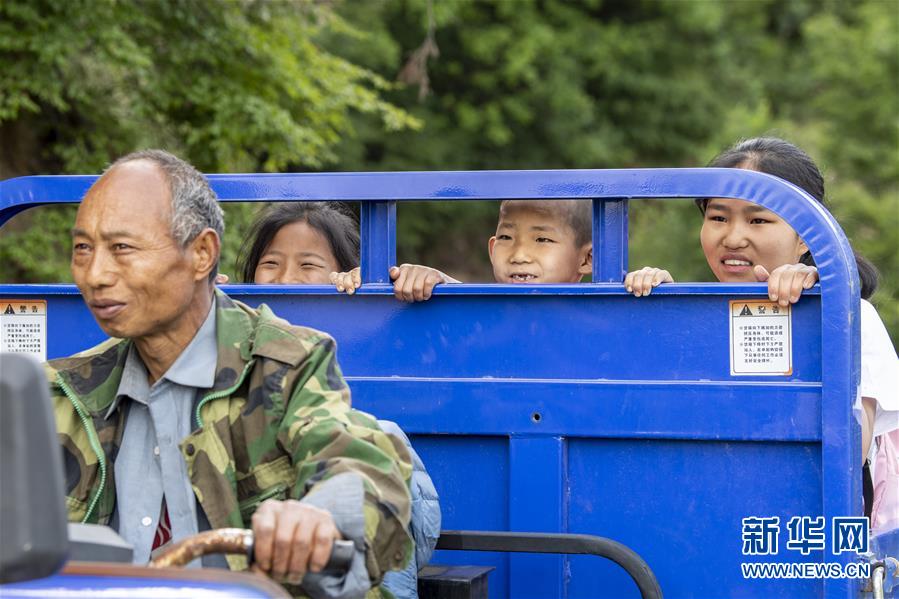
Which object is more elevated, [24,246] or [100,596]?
[24,246]

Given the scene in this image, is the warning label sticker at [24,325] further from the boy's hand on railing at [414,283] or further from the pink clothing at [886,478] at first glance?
the pink clothing at [886,478]

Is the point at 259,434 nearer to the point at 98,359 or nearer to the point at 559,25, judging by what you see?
the point at 98,359

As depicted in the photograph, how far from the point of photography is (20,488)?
1669 millimetres

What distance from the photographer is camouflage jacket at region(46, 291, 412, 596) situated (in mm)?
2596

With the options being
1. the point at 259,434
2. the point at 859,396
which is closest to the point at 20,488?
the point at 259,434

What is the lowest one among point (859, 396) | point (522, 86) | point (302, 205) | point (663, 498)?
point (663, 498)

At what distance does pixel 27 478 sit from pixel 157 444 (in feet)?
3.54

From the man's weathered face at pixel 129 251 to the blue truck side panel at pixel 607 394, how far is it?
0.72 metres

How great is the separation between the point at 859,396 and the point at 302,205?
6.75ft

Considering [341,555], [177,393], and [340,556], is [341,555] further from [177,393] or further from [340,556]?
[177,393]

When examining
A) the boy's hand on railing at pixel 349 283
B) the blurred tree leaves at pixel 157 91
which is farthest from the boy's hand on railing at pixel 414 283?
the blurred tree leaves at pixel 157 91

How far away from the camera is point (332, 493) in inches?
93.3

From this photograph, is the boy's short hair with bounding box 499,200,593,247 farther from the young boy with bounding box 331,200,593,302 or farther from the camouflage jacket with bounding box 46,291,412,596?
the camouflage jacket with bounding box 46,291,412,596

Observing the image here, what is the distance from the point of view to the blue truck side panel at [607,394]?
306 centimetres
